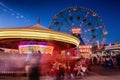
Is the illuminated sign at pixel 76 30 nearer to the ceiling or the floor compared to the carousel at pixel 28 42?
nearer to the ceiling

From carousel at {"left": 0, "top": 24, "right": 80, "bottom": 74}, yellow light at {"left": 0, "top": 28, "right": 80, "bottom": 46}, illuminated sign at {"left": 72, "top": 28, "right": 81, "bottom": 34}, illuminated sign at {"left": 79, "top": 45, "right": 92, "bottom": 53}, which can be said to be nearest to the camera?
carousel at {"left": 0, "top": 24, "right": 80, "bottom": 74}

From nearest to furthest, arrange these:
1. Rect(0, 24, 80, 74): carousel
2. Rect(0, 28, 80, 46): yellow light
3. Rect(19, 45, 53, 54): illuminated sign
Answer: Rect(0, 24, 80, 74): carousel < Rect(0, 28, 80, 46): yellow light < Rect(19, 45, 53, 54): illuminated sign

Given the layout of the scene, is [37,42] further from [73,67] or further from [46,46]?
[73,67]

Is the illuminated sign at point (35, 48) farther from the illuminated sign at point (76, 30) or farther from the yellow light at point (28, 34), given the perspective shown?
the illuminated sign at point (76, 30)

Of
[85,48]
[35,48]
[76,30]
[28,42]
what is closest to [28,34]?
[28,42]

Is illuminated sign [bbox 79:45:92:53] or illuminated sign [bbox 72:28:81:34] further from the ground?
illuminated sign [bbox 72:28:81:34]

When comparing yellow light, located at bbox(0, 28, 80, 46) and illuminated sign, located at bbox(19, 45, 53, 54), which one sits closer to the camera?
yellow light, located at bbox(0, 28, 80, 46)

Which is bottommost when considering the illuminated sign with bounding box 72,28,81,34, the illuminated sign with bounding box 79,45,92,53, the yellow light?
the yellow light

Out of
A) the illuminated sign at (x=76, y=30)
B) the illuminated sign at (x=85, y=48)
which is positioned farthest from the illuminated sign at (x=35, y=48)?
the illuminated sign at (x=85, y=48)

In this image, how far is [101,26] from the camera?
33562 millimetres

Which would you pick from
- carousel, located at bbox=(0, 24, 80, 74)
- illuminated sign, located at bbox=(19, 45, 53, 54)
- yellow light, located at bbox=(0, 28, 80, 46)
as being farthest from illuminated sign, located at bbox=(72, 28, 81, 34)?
yellow light, located at bbox=(0, 28, 80, 46)

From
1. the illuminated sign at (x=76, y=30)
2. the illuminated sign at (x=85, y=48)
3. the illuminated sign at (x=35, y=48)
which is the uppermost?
the illuminated sign at (x=76, y=30)

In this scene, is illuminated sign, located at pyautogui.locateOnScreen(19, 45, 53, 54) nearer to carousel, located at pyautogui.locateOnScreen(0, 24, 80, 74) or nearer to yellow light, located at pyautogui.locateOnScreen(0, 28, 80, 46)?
carousel, located at pyautogui.locateOnScreen(0, 24, 80, 74)

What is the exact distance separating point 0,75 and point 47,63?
2668mm
